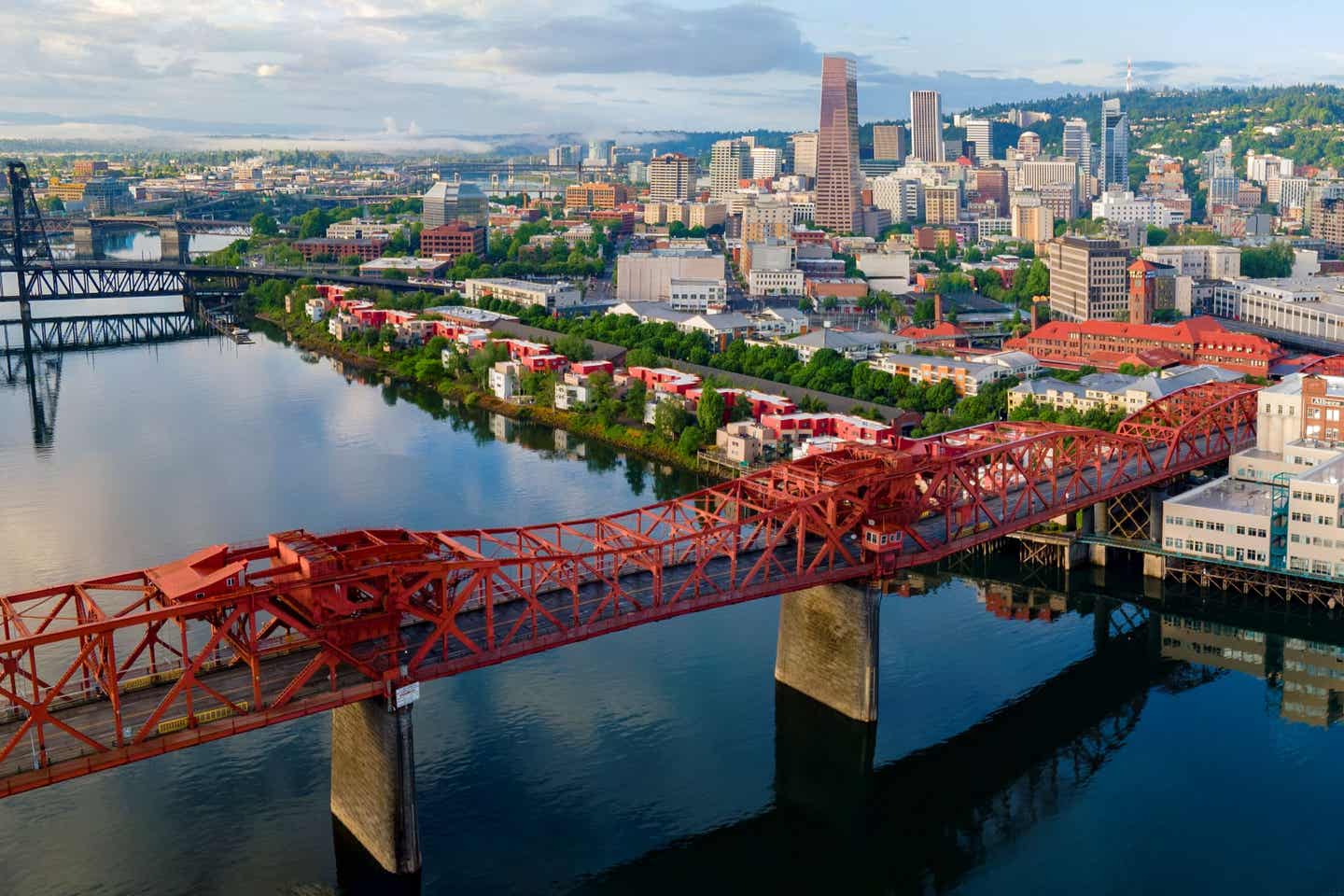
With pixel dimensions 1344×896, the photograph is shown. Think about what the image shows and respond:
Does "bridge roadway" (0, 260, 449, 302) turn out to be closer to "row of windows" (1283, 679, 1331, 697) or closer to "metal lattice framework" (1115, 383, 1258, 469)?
"metal lattice framework" (1115, 383, 1258, 469)

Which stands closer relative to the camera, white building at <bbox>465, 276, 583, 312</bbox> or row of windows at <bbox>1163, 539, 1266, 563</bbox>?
row of windows at <bbox>1163, 539, 1266, 563</bbox>

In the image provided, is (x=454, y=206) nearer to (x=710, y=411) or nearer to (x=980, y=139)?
(x=710, y=411)

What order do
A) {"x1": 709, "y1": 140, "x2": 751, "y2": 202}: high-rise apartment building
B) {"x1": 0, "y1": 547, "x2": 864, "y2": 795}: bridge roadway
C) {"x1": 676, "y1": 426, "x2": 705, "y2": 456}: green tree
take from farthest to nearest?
{"x1": 709, "y1": 140, "x2": 751, "y2": 202}: high-rise apartment building → {"x1": 676, "y1": 426, "x2": 705, "y2": 456}: green tree → {"x1": 0, "y1": 547, "x2": 864, "y2": 795}: bridge roadway

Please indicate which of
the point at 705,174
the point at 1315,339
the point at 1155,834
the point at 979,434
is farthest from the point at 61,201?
the point at 1155,834

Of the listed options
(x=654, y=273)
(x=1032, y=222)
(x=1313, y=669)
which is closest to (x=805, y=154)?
(x=1032, y=222)

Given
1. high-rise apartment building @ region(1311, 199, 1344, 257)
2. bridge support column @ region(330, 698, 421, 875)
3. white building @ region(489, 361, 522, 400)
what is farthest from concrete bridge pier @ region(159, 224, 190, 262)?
bridge support column @ region(330, 698, 421, 875)

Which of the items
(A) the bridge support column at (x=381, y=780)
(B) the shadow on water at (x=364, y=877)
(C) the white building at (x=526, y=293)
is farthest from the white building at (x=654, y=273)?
(B) the shadow on water at (x=364, y=877)
